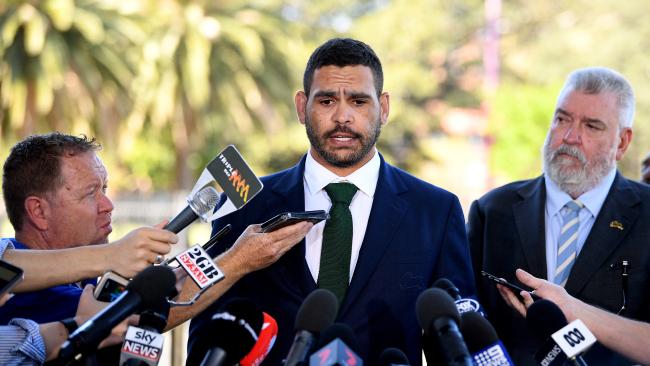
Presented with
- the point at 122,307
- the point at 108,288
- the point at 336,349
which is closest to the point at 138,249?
the point at 108,288

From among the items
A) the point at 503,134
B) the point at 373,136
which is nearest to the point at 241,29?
the point at 503,134

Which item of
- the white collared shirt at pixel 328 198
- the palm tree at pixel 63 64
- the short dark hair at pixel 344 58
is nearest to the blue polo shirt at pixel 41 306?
the white collared shirt at pixel 328 198

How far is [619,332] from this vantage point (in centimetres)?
446

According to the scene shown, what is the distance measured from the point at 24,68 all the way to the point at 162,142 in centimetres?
1016

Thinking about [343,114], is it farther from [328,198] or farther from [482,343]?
[482,343]

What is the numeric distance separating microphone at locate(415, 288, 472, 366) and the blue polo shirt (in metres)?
1.59

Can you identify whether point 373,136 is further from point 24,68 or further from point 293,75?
point 293,75

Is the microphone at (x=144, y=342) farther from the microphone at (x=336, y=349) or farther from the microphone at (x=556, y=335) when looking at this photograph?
the microphone at (x=556, y=335)

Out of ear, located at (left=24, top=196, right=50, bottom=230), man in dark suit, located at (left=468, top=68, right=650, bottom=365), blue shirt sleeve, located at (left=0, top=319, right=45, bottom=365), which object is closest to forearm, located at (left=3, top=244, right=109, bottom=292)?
blue shirt sleeve, located at (left=0, top=319, right=45, bottom=365)

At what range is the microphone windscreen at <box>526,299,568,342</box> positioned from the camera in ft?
11.6

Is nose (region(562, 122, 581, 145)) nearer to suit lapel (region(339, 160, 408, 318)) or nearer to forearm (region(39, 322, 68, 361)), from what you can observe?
suit lapel (region(339, 160, 408, 318))

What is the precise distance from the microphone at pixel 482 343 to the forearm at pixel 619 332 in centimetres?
121

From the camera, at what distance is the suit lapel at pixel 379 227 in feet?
13.9

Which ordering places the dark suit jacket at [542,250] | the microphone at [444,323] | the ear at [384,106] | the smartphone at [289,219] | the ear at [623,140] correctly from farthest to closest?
1. the ear at [623,140]
2. the dark suit jacket at [542,250]
3. the ear at [384,106]
4. the smartphone at [289,219]
5. the microphone at [444,323]
